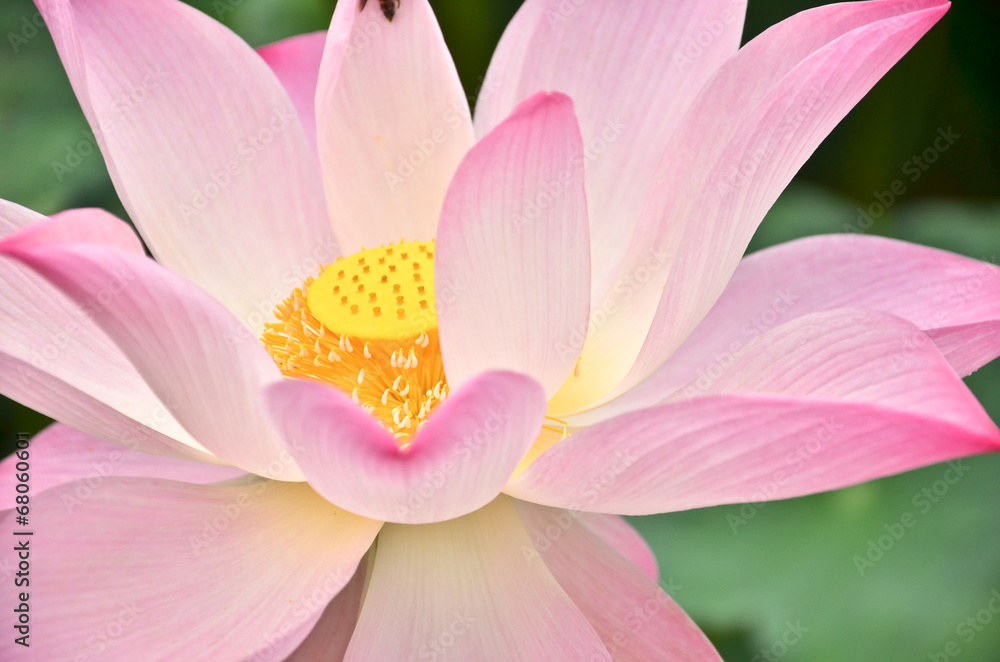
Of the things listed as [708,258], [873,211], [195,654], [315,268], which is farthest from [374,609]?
[873,211]

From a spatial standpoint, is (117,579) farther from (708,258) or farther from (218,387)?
(708,258)

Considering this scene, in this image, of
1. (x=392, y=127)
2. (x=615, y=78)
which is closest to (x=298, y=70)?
(x=392, y=127)

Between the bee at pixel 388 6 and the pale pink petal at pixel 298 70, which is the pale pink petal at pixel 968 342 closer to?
the bee at pixel 388 6

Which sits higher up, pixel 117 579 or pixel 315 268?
pixel 315 268

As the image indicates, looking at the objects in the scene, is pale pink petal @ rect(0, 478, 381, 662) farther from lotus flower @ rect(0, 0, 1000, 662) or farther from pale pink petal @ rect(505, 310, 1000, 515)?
pale pink petal @ rect(505, 310, 1000, 515)

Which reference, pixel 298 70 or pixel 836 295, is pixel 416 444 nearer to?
pixel 836 295

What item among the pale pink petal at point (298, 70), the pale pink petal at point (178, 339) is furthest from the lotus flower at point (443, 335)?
the pale pink petal at point (298, 70)
